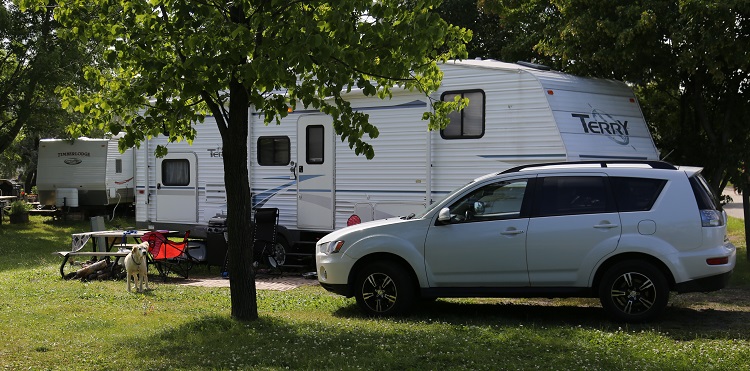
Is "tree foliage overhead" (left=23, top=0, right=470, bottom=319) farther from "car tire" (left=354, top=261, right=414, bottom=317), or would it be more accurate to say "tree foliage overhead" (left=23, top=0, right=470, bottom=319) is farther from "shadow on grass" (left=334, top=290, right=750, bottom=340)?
"shadow on grass" (left=334, top=290, right=750, bottom=340)

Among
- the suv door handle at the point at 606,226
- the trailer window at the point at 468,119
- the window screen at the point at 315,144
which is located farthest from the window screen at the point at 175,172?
the suv door handle at the point at 606,226

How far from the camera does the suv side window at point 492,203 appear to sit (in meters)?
8.50

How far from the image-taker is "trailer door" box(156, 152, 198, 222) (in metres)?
14.6

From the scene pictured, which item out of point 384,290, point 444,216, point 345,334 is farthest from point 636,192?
point 345,334

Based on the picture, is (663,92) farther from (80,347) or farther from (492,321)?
(80,347)

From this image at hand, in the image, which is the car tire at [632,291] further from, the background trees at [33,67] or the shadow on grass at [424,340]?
the background trees at [33,67]

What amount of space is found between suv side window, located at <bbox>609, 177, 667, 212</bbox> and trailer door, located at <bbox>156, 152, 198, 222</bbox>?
28.0 ft

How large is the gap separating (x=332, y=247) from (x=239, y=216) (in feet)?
4.98

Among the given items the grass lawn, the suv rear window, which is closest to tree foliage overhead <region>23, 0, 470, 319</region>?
the grass lawn

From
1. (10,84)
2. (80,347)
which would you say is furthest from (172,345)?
(10,84)

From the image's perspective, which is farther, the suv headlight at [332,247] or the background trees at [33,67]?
the background trees at [33,67]

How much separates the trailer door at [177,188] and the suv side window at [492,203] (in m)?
7.20

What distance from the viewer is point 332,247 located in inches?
359

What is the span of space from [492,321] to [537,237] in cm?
103
